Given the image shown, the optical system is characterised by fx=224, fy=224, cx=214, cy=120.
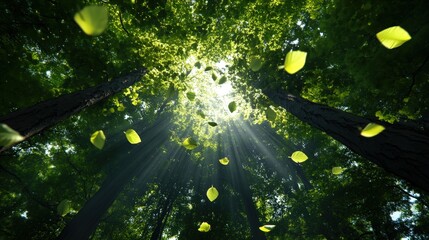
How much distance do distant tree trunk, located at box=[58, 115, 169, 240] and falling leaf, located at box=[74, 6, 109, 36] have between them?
8.48 meters

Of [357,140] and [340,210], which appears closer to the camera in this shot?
[357,140]

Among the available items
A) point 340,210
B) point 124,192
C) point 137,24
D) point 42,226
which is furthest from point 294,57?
point 124,192

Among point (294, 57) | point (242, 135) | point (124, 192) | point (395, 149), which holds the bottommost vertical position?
point (395, 149)

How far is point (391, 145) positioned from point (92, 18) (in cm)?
264

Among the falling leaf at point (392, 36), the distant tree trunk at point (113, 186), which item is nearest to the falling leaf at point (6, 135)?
the falling leaf at point (392, 36)

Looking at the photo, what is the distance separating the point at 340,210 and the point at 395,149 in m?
8.79

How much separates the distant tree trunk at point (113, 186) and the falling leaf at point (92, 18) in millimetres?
8480

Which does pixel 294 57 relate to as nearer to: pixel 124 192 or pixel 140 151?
pixel 140 151

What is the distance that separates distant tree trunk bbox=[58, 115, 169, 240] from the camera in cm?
776

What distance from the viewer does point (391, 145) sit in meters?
2.13

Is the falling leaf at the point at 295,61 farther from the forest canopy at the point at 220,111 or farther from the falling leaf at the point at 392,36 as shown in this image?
the falling leaf at the point at 392,36

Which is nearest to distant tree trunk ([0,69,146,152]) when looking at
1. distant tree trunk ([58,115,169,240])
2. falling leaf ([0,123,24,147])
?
falling leaf ([0,123,24,147])

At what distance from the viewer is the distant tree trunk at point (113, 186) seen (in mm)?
7761

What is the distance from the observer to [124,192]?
14797 millimetres
